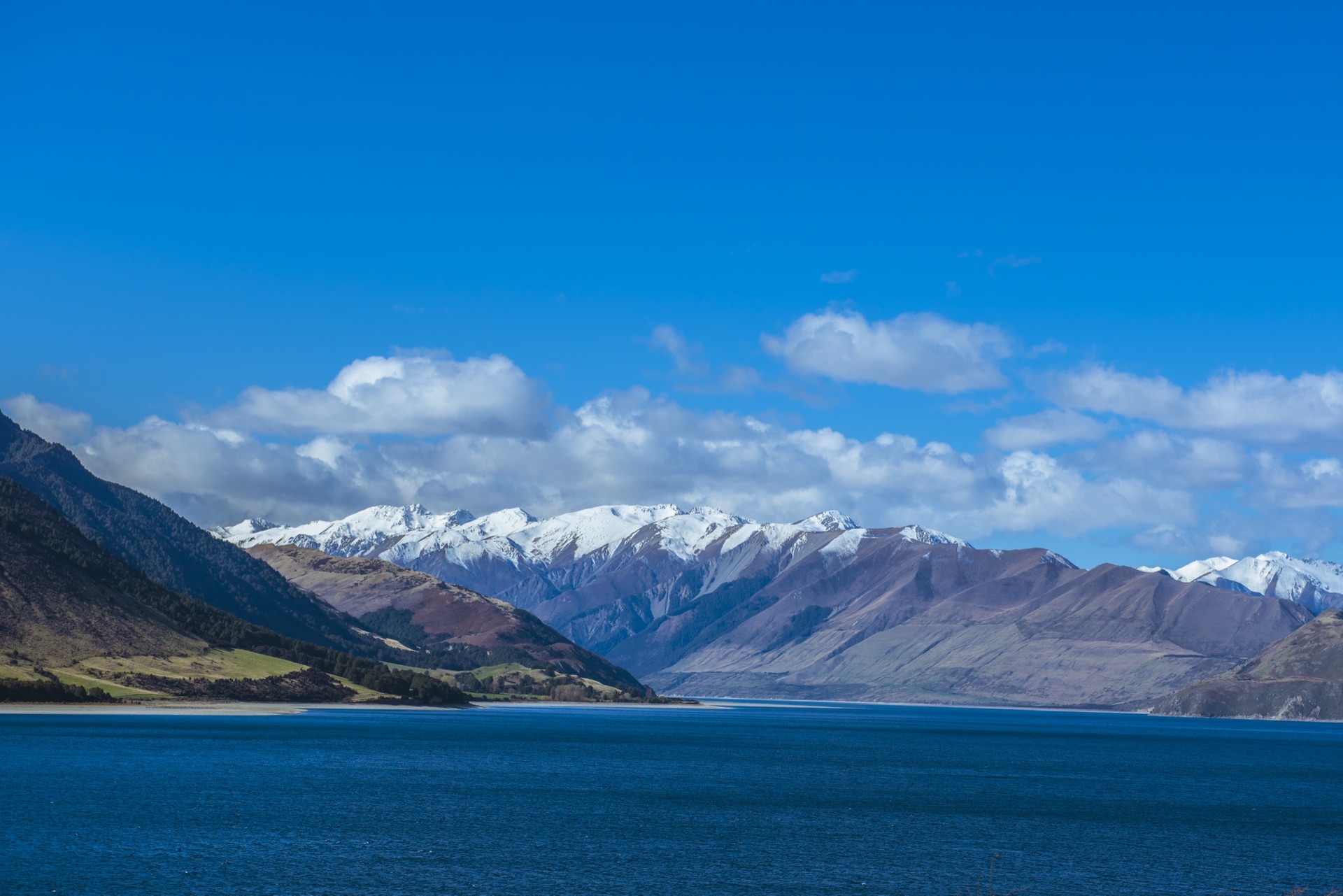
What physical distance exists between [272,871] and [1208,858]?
224 feet

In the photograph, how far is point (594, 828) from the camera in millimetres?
108625

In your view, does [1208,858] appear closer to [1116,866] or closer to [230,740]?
[1116,866]

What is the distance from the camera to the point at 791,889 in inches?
3295

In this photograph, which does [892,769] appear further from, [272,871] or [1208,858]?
[272,871]

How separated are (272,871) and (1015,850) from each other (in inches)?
2149

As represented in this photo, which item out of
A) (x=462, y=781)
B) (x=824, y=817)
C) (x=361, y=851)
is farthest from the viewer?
(x=462, y=781)

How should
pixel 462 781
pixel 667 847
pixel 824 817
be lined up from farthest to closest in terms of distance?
1. pixel 462 781
2. pixel 824 817
3. pixel 667 847

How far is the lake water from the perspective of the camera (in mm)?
84875

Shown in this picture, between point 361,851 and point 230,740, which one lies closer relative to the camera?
point 361,851

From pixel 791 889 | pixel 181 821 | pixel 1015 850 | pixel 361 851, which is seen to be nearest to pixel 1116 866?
pixel 1015 850

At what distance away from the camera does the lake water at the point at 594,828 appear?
278 feet

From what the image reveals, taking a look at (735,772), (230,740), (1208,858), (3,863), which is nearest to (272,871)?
(3,863)

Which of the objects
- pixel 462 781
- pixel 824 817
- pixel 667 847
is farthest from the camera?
pixel 462 781

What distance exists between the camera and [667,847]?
10006 centimetres
